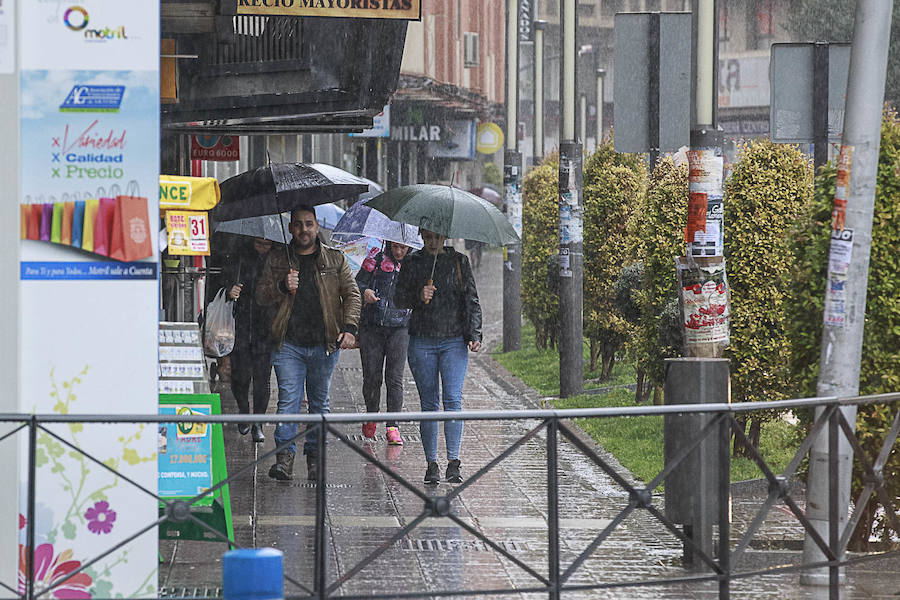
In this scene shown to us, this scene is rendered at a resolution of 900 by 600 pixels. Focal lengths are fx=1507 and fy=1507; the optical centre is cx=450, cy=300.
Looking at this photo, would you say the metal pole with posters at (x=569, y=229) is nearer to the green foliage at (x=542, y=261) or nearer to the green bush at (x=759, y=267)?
the green foliage at (x=542, y=261)

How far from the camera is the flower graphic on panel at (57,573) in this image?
6555mm

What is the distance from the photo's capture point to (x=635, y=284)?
15703 mm

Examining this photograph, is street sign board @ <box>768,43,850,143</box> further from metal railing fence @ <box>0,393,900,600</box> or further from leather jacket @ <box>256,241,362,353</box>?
leather jacket @ <box>256,241,362,353</box>

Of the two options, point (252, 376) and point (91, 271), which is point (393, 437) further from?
point (91, 271)

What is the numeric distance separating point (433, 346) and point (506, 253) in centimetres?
1221

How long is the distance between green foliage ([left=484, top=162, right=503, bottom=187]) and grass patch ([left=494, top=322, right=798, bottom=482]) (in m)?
56.7

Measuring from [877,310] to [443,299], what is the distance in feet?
10.6

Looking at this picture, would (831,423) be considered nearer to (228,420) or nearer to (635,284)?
(228,420)

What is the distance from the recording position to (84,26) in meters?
6.52

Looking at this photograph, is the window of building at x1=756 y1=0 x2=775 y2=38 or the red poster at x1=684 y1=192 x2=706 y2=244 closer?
the red poster at x1=684 y1=192 x2=706 y2=244

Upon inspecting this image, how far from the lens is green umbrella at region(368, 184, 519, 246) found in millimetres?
10641

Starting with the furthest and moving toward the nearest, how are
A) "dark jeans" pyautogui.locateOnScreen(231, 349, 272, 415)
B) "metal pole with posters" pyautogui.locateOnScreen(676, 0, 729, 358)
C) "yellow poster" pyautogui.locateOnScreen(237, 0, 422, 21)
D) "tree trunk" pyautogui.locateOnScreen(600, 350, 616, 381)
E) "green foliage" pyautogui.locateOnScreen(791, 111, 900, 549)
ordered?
→ "tree trunk" pyautogui.locateOnScreen(600, 350, 616, 381)
"dark jeans" pyautogui.locateOnScreen(231, 349, 272, 415)
"yellow poster" pyautogui.locateOnScreen(237, 0, 422, 21)
"metal pole with posters" pyautogui.locateOnScreen(676, 0, 729, 358)
"green foliage" pyautogui.locateOnScreen(791, 111, 900, 549)

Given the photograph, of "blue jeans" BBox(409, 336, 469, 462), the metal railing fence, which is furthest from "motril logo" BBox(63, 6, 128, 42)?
"blue jeans" BBox(409, 336, 469, 462)

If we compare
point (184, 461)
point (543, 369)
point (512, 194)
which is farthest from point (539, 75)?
point (184, 461)
